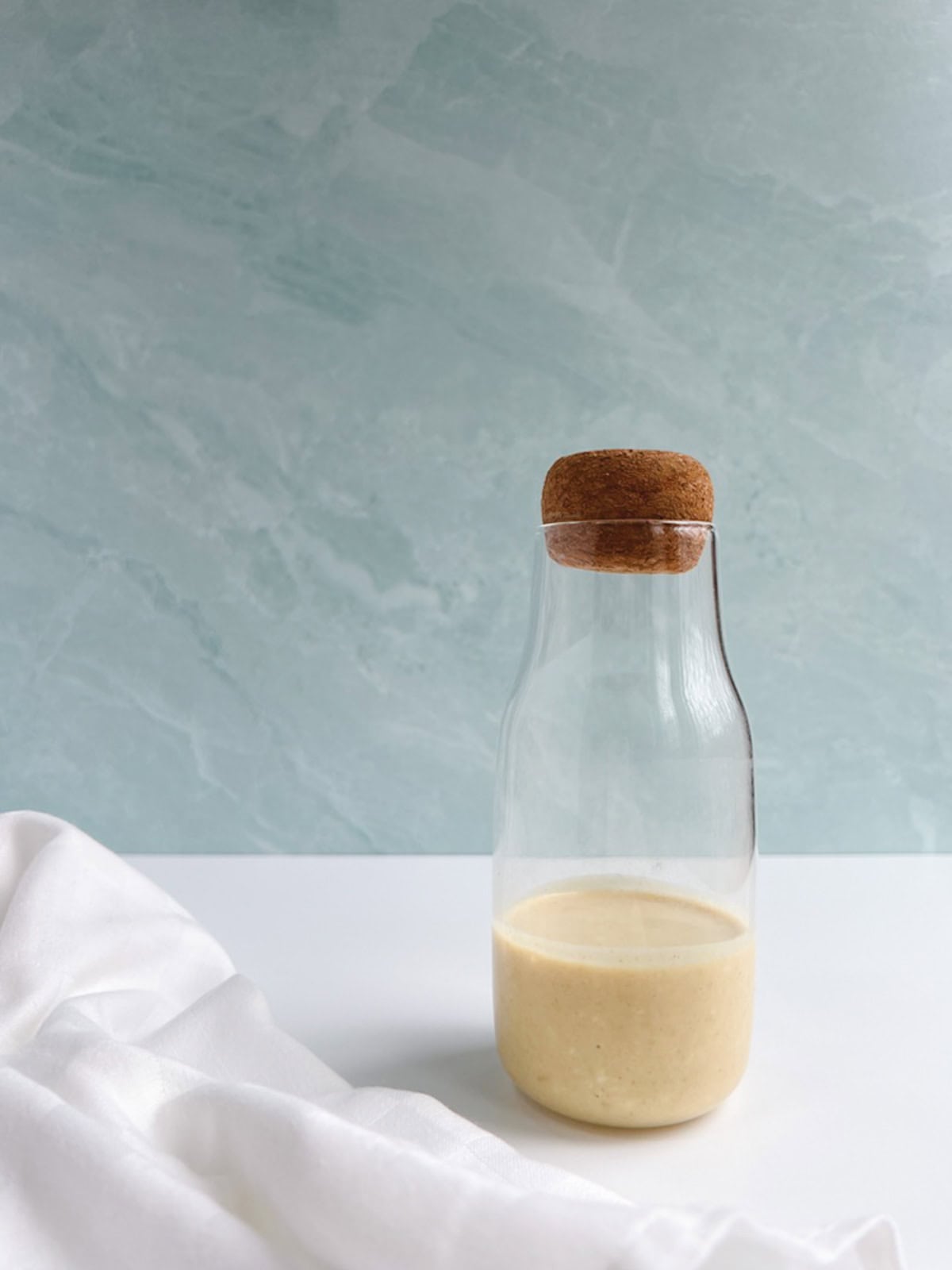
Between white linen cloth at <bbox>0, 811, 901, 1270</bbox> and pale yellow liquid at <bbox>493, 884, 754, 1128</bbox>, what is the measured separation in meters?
0.09

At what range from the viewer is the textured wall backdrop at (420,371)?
1070 mm

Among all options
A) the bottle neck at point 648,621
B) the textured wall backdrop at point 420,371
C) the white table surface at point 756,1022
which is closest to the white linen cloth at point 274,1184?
the white table surface at point 756,1022

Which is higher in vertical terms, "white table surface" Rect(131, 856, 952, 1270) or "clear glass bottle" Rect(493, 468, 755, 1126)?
"clear glass bottle" Rect(493, 468, 755, 1126)

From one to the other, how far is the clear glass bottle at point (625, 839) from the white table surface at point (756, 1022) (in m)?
0.03

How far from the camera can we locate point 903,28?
108 cm

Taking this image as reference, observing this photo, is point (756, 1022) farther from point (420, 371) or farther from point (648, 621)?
point (420, 371)

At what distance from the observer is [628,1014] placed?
0.54 metres

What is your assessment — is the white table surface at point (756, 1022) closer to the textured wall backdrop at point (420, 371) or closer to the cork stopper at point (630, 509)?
the textured wall backdrop at point (420, 371)

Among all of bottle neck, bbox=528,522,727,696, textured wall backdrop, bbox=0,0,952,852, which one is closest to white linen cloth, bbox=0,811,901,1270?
bottle neck, bbox=528,522,727,696

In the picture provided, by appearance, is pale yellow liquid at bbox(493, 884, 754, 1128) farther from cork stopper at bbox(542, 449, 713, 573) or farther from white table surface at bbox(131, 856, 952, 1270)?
cork stopper at bbox(542, 449, 713, 573)

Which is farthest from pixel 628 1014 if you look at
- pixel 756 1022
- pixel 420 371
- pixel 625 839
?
pixel 420 371

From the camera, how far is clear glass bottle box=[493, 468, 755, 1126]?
0.54 m

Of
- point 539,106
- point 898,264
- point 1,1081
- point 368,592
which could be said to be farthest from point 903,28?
point 1,1081

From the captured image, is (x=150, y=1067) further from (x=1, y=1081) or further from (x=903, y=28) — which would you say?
(x=903, y=28)
